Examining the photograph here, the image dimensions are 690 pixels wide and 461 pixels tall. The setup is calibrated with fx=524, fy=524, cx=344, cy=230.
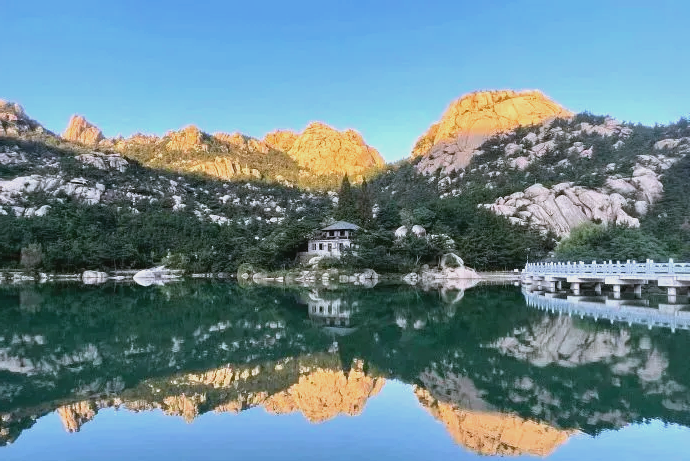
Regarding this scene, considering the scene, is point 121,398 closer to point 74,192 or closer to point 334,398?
point 334,398

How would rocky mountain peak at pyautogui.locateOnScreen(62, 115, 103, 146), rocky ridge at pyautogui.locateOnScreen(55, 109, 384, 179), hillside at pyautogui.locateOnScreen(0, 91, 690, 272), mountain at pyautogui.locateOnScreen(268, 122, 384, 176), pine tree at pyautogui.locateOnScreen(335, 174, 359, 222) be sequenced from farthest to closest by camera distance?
1. rocky mountain peak at pyautogui.locateOnScreen(62, 115, 103, 146)
2. mountain at pyautogui.locateOnScreen(268, 122, 384, 176)
3. rocky ridge at pyautogui.locateOnScreen(55, 109, 384, 179)
4. pine tree at pyautogui.locateOnScreen(335, 174, 359, 222)
5. hillside at pyautogui.locateOnScreen(0, 91, 690, 272)

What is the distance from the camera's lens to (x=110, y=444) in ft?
23.5

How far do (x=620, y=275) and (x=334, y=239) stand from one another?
26427 millimetres

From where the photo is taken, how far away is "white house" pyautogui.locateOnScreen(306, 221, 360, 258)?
45.9 meters

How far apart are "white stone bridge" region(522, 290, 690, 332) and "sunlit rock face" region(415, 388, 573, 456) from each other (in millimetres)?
10202

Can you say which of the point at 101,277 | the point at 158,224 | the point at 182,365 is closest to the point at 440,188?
the point at 158,224

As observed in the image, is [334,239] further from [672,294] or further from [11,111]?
[11,111]

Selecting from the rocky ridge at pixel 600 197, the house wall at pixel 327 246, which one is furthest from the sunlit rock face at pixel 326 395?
the rocky ridge at pixel 600 197

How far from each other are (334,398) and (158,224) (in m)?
53.2

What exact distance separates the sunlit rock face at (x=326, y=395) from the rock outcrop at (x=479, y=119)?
67447 millimetres

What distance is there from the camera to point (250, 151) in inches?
4476

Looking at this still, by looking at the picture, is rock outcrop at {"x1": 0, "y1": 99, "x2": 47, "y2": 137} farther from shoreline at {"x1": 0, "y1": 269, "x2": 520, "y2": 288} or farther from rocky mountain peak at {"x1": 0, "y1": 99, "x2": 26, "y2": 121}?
shoreline at {"x1": 0, "y1": 269, "x2": 520, "y2": 288}

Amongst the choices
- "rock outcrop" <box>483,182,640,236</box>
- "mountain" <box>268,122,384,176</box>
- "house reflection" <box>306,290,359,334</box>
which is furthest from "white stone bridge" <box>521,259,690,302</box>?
"mountain" <box>268,122,384,176</box>

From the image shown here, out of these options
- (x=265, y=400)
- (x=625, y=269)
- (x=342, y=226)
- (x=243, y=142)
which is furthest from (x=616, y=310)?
(x=243, y=142)
